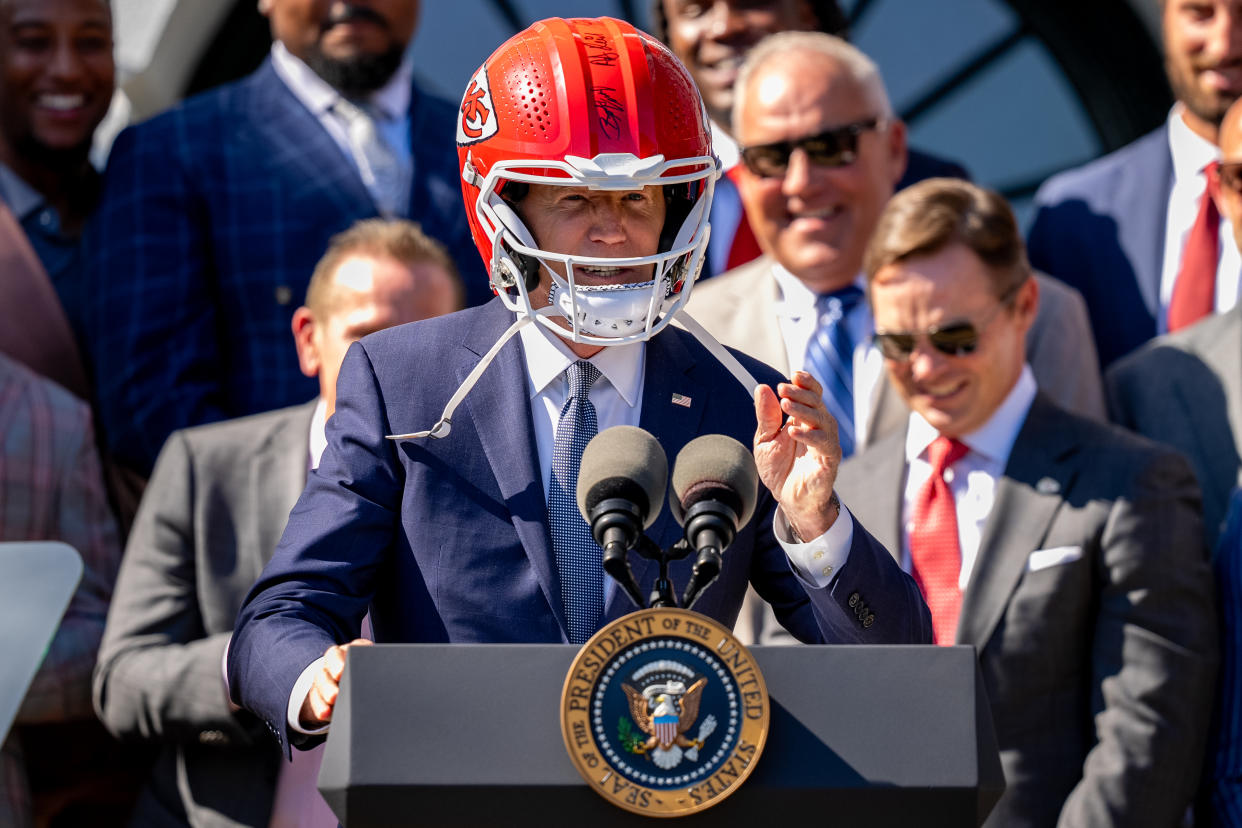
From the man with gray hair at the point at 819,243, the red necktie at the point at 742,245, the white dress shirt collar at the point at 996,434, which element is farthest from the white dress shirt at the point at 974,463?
the red necktie at the point at 742,245

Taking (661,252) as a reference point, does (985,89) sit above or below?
below

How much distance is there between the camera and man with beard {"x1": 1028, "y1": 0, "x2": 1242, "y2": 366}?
14.3ft

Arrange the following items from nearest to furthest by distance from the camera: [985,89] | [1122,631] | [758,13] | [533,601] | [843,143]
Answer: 1. [533,601]
2. [1122,631]
3. [843,143]
4. [758,13]
5. [985,89]

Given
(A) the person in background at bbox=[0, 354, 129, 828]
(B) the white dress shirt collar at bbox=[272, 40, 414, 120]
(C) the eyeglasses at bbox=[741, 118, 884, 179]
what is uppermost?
(B) the white dress shirt collar at bbox=[272, 40, 414, 120]

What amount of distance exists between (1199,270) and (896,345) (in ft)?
3.32

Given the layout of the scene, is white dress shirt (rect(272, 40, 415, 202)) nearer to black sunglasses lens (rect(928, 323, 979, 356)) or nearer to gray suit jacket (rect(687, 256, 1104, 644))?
gray suit jacket (rect(687, 256, 1104, 644))

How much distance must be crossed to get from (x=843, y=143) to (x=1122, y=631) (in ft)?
4.65

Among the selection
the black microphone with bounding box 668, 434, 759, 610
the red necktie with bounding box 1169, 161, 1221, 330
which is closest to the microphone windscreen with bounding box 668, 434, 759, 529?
the black microphone with bounding box 668, 434, 759, 610

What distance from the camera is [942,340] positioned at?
12.4 feet

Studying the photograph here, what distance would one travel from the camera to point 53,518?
12.9 feet

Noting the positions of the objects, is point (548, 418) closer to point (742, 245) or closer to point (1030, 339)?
point (1030, 339)

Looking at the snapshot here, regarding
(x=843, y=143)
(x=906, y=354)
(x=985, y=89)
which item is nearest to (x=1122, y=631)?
(x=906, y=354)

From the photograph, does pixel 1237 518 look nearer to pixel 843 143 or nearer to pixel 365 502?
pixel 843 143

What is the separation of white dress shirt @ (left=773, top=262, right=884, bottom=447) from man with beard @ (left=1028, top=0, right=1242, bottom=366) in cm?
68
